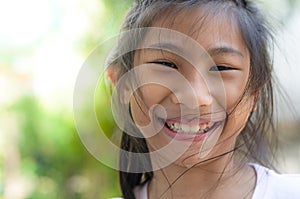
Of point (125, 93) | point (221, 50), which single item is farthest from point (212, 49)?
point (125, 93)

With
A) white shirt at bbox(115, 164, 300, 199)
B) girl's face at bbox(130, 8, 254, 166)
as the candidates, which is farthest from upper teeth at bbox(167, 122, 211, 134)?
white shirt at bbox(115, 164, 300, 199)

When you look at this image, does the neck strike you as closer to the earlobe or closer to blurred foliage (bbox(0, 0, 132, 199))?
the earlobe

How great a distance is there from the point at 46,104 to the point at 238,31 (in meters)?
0.82

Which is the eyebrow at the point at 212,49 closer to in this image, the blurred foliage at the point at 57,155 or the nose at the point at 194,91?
the nose at the point at 194,91

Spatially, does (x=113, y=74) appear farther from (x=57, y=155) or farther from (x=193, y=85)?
(x=57, y=155)

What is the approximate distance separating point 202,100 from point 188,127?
44 mm

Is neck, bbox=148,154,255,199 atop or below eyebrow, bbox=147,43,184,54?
below

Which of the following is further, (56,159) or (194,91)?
(56,159)

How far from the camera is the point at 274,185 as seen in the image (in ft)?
2.69

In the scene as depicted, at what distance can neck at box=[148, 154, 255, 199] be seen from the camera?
81 cm

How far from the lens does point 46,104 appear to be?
4.92 ft

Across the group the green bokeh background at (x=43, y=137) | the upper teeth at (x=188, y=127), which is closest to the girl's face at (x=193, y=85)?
the upper teeth at (x=188, y=127)

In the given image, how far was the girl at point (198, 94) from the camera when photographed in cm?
74

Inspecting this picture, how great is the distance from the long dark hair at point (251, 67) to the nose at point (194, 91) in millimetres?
73
